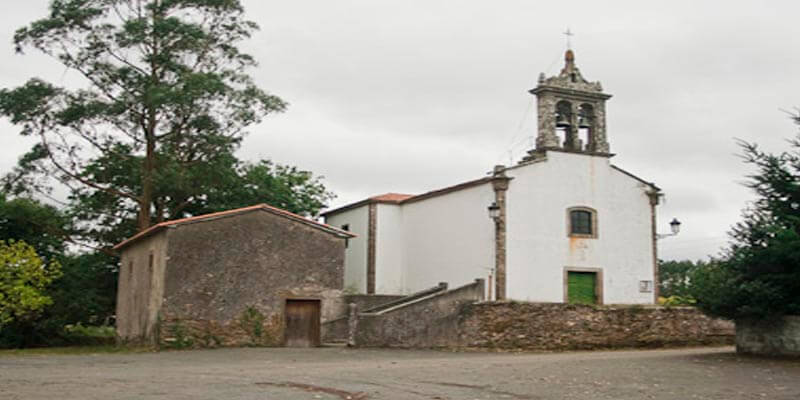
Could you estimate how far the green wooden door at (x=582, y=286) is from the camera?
29.4m

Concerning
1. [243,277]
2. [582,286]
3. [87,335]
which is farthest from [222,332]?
[87,335]

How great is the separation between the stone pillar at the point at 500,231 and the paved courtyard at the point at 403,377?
24.4ft

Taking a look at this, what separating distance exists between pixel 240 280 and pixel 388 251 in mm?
9837

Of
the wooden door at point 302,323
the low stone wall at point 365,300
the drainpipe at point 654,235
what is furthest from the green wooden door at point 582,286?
the wooden door at point 302,323

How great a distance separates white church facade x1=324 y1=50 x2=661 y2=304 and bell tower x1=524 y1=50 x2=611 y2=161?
0.12 ft

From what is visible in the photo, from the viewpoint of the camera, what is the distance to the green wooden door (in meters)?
29.4

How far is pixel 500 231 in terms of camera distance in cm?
2834

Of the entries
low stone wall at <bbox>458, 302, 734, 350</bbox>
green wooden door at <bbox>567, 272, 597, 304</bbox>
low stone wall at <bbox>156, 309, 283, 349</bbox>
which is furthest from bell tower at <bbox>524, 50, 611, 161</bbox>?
low stone wall at <bbox>156, 309, 283, 349</bbox>

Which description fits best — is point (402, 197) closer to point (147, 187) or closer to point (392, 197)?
point (392, 197)

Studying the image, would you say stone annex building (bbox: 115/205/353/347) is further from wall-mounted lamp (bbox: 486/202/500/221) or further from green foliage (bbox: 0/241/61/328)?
green foliage (bbox: 0/241/61/328)

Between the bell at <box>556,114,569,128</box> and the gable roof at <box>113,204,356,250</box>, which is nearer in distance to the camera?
the gable roof at <box>113,204,356,250</box>

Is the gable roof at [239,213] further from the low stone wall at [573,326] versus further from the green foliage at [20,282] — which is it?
the green foliage at [20,282]

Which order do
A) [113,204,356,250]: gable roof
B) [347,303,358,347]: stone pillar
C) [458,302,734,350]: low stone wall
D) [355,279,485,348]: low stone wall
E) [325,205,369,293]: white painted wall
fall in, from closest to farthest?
[458,302,734,350]: low stone wall < [355,279,485,348]: low stone wall < [113,204,356,250]: gable roof < [347,303,358,347]: stone pillar < [325,205,369,293]: white painted wall

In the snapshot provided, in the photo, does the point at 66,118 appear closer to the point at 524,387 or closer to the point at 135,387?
the point at 135,387
